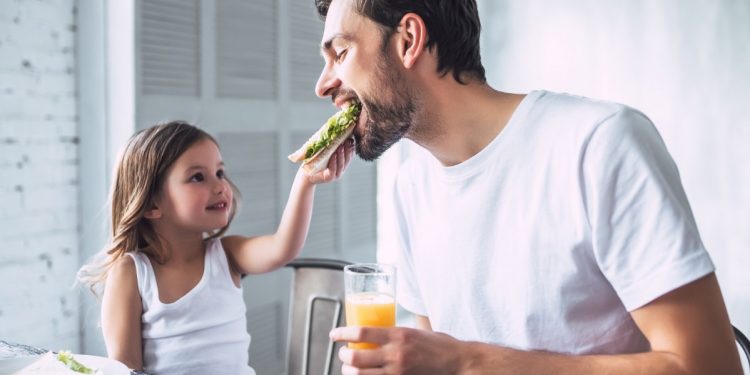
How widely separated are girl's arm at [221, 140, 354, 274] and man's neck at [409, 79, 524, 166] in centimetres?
49

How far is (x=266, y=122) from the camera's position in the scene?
307 centimetres

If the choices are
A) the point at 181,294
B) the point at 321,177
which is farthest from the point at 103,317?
the point at 321,177

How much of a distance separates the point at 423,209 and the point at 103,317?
940 mm

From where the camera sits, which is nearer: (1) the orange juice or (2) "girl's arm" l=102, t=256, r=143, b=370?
(1) the orange juice

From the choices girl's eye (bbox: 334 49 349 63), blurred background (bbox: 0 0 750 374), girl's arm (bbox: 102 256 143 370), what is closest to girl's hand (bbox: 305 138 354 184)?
girl's eye (bbox: 334 49 349 63)

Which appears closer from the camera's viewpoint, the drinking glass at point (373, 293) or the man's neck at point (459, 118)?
the drinking glass at point (373, 293)

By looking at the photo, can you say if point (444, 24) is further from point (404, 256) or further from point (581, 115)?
point (404, 256)

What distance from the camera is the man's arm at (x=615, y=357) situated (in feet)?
3.31

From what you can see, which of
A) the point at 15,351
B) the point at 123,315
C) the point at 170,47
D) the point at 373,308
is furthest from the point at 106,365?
the point at 170,47

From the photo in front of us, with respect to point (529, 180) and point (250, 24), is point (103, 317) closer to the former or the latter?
point (529, 180)

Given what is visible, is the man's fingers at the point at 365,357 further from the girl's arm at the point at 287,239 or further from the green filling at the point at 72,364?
the girl's arm at the point at 287,239

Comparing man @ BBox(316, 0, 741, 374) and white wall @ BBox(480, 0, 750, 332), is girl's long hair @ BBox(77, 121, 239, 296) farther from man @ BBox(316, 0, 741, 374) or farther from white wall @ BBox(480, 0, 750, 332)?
white wall @ BBox(480, 0, 750, 332)

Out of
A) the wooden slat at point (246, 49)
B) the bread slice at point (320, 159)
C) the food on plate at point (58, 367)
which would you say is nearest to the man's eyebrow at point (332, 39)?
the bread slice at point (320, 159)

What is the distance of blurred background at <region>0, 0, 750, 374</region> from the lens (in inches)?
90.2
